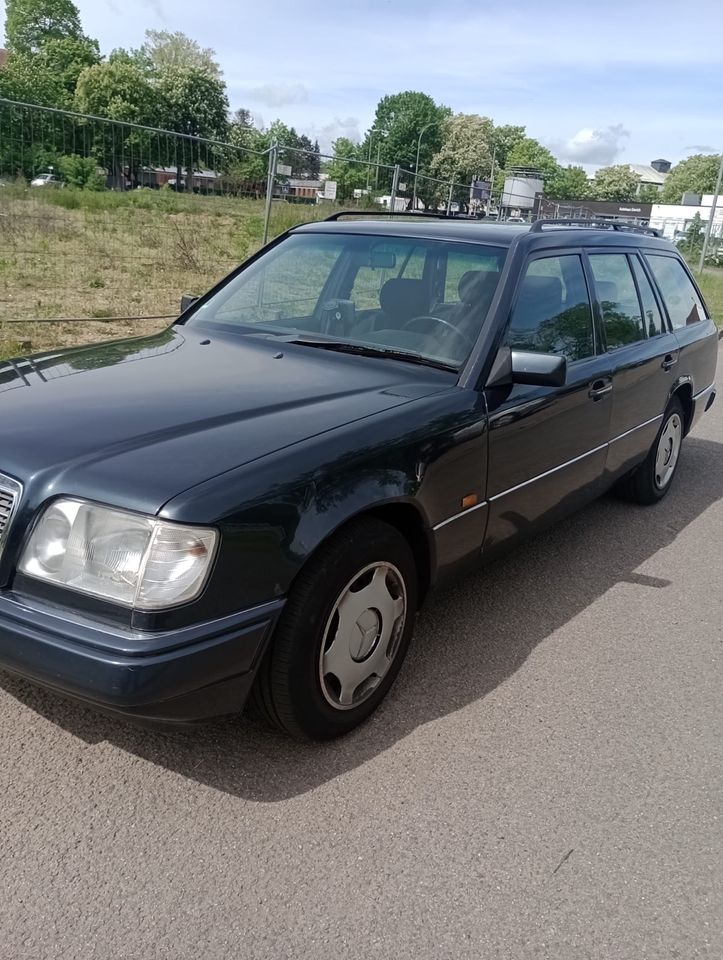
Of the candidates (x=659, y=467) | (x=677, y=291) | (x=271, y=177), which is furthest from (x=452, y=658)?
(x=271, y=177)

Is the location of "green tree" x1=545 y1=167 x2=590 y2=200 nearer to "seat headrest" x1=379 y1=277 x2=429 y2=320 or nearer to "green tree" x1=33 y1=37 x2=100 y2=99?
"green tree" x1=33 y1=37 x2=100 y2=99

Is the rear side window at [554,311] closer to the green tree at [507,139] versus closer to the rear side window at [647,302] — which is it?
the rear side window at [647,302]

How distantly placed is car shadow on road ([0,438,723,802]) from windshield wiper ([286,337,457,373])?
934 millimetres

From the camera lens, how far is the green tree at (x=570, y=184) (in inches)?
4801

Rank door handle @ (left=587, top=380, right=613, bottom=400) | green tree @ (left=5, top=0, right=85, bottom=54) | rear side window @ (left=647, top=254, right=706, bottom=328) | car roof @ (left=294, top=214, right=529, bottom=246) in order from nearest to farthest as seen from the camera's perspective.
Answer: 1. car roof @ (left=294, top=214, right=529, bottom=246)
2. door handle @ (left=587, top=380, right=613, bottom=400)
3. rear side window @ (left=647, top=254, right=706, bottom=328)
4. green tree @ (left=5, top=0, right=85, bottom=54)

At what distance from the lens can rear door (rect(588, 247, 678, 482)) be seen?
4.44 metres

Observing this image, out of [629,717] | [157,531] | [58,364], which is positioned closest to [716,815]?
[629,717]

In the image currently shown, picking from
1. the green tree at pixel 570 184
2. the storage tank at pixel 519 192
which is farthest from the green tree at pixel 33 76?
the green tree at pixel 570 184

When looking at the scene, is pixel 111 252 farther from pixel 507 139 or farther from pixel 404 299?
pixel 507 139

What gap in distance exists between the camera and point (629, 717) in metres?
3.16

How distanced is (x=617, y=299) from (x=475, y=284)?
1380 millimetres

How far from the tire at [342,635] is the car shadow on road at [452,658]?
0.13 m

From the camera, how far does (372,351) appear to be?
11.5ft

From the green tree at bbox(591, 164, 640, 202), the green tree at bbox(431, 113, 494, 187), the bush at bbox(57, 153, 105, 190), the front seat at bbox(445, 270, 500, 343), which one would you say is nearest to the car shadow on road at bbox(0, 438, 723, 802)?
the front seat at bbox(445, 270, 500, 343)
